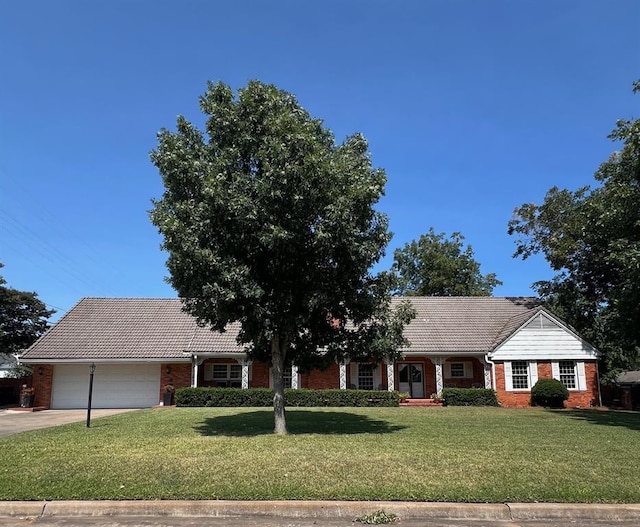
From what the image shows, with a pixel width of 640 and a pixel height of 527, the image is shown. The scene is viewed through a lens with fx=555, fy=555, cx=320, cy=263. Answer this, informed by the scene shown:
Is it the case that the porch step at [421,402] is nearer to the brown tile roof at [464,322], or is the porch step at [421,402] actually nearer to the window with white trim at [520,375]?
the brown tile roof at [464,322]

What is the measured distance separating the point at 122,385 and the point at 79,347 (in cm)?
282

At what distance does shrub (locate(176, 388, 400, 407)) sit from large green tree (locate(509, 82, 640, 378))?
436 inches

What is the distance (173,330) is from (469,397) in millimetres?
15490

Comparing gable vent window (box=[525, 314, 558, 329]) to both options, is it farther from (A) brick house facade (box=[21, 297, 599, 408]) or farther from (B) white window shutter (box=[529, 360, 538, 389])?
(B) white window shutter (box=[529, 360, 538, 389])

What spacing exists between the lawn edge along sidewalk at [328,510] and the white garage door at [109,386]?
2156 centimetres

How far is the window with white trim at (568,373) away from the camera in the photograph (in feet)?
90.7

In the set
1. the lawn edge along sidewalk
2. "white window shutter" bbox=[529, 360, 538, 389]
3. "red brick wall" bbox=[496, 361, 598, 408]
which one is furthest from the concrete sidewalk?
"white window shutter" bbox=[529, 360, 538, 389]

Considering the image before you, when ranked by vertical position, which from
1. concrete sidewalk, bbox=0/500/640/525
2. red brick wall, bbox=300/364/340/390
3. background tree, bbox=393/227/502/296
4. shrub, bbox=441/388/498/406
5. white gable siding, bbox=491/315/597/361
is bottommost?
concrete sidewalk, bbox=0/500/640/525

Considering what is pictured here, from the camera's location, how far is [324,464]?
8930mm

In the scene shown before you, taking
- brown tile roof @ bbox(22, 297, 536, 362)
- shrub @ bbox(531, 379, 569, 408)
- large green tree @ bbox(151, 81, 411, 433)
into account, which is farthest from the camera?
brown tile roof @ bbox(22, 297, 536, 362)

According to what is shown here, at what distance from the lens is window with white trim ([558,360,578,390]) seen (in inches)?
1089

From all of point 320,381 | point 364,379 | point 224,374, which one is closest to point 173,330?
point 224,374

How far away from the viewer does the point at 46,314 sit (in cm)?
4109

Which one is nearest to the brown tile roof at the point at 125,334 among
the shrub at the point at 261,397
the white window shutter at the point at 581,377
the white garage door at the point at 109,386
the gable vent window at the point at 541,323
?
the white garage door at the point at 109,386
